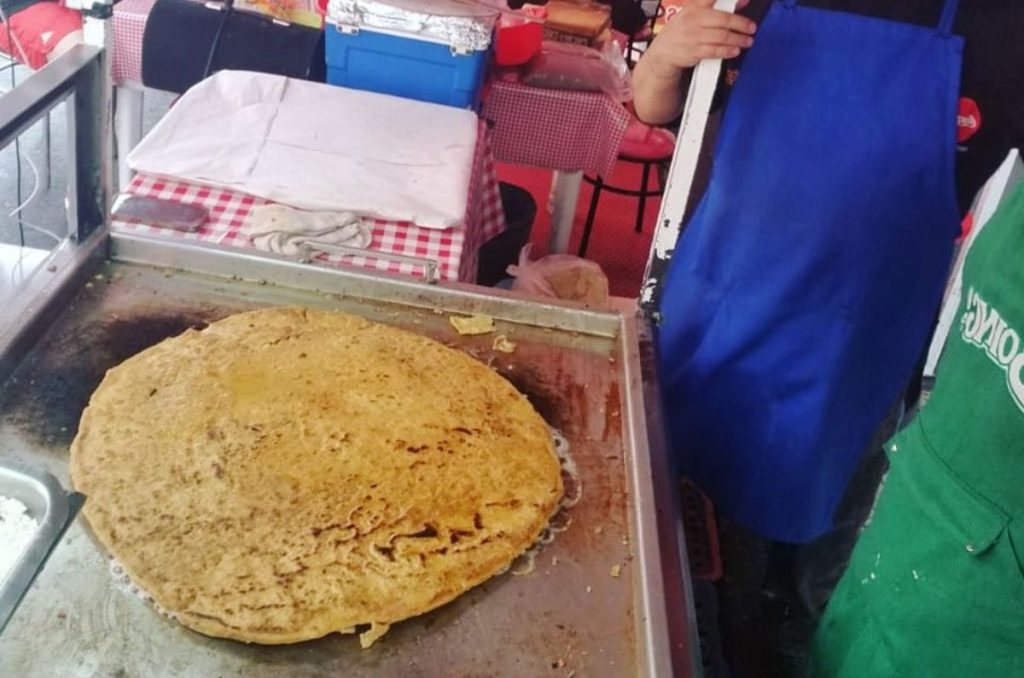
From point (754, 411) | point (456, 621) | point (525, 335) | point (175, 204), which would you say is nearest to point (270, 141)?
point (175, 204)

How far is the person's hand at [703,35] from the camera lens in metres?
1.34

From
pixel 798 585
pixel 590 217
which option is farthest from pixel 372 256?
pixel 590 217

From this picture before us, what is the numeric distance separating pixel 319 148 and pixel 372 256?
479 mm

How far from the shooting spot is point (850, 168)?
147cm

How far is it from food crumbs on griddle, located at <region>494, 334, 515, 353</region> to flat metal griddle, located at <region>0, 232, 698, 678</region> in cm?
1

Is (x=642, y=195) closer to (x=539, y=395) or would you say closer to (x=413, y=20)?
(x=413, y=20)

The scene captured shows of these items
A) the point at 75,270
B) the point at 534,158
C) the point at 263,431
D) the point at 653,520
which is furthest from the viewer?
the point at 534,158

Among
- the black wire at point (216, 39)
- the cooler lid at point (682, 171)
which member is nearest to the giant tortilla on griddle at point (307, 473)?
the cooler lid at point (682, 171)

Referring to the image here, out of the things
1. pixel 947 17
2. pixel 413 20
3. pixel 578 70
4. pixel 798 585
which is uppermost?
pixel 947 17

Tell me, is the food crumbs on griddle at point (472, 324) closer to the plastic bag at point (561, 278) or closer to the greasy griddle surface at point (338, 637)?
the greasy griddle surface at point (338, 637)

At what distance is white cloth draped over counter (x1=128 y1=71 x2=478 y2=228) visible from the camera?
1.70 metres

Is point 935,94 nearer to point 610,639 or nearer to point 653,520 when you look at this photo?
point 653,520

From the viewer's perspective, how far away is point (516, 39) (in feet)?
8.71

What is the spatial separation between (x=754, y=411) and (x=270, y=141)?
3.54 ft
